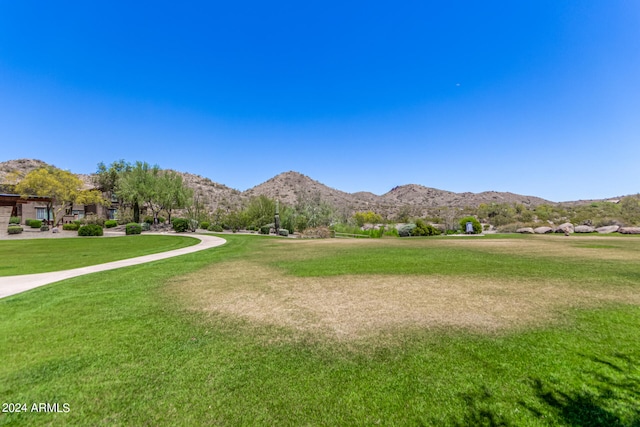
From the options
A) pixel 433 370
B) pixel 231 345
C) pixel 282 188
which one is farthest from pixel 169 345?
pixel 282 188

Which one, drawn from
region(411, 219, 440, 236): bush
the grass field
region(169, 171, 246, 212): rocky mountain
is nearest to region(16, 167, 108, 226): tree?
region(169, 171, 246, 212): rocky mountain

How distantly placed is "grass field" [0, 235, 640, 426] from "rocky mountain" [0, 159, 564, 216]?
49857 mm

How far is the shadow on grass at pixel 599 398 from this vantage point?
264 centimetres

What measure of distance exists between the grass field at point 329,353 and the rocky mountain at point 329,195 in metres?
49.9

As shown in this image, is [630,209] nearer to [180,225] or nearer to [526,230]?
[526,230]

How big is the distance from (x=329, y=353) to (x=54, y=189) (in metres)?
42.1

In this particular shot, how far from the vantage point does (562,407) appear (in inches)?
110

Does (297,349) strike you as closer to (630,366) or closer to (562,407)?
(562,407)

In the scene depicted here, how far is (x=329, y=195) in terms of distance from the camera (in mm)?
75625

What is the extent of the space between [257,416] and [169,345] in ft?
7.38

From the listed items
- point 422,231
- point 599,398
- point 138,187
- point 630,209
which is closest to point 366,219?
point 422,231

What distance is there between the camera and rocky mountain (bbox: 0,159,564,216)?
197 feet

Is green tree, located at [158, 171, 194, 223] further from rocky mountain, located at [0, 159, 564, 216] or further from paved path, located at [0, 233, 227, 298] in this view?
paved path, located at [0, 233, 227, 298]

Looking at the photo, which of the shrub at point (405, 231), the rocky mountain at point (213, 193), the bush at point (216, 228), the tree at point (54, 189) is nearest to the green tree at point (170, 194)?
the bush at point (216, 228)
